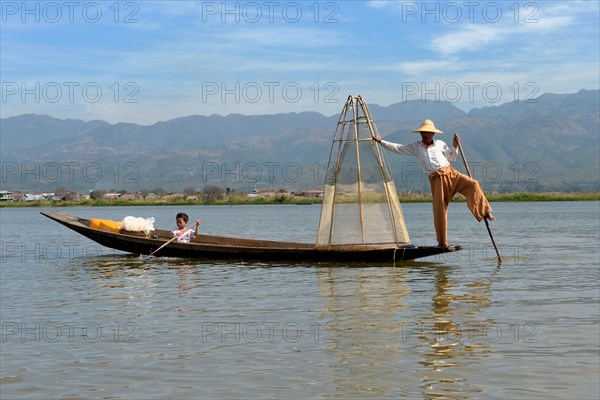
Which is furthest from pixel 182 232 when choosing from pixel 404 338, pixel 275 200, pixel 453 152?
pixel 275 200

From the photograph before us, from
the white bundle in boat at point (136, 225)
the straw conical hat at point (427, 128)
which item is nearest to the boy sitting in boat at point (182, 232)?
the white bundle in boat at point (136, 225)

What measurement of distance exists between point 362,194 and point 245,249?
8.23ft

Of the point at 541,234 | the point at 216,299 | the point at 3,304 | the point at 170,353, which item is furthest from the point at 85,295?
the point at 541,234

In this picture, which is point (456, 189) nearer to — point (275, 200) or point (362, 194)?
point (362, 194)

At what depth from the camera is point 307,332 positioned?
26.2ft

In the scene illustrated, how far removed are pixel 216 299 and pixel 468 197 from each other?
14.4ft

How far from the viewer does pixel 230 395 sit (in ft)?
19.0

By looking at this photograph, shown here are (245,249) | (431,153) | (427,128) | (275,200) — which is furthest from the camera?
(275,200)

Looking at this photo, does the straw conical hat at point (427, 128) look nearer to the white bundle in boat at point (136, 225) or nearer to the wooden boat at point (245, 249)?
the wooden boat at point (245, 249)

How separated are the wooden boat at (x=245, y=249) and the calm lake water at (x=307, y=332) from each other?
283mm

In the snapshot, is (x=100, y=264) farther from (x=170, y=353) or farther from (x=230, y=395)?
(x=230, y=395)

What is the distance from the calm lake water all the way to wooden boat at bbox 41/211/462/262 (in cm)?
28

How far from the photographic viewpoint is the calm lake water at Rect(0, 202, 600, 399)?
6.02 metres

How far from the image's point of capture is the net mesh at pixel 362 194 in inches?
572
